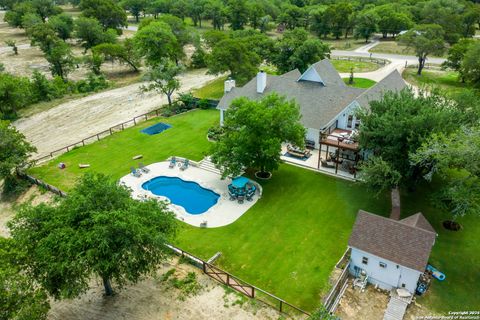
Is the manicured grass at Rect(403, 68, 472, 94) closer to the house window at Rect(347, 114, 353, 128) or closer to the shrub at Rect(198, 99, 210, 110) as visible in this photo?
the house window at Rect(347, 114, 353, 128)

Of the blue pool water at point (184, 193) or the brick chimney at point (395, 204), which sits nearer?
the brick chimney at point (395, 204)

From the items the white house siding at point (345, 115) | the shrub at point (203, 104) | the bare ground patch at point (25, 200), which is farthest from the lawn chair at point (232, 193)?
the shrub at point (203, 104)

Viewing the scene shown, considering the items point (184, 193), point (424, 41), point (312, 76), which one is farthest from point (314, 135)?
point (424, 41)

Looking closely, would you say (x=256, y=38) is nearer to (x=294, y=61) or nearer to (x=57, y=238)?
(x=294, y=61)

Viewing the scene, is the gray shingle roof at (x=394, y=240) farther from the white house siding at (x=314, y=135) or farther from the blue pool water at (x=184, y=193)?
the white house siding at (x=314, y=135)

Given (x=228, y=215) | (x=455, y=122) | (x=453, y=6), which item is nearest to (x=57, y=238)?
(x=228, y=215)

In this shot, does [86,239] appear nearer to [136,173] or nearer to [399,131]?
[136,173]
